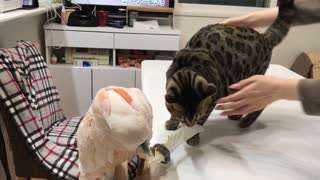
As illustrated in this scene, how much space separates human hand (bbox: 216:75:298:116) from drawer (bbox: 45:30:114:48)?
1604mm

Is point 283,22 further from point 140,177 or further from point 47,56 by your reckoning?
point 47,56

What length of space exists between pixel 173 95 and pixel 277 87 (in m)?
0.26

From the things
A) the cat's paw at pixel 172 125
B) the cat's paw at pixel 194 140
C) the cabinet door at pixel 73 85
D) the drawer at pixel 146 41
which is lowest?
the cabinet door at pixel 73 85

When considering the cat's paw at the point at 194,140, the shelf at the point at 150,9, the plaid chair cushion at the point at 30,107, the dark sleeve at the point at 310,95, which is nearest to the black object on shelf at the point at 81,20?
the shelf at the point at 150,9

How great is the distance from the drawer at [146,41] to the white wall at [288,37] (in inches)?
16.1

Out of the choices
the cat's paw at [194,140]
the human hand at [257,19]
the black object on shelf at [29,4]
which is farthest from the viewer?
the black object on shelf at [29,4]

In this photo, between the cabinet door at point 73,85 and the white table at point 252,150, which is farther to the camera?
the cabinet door at point 73,85

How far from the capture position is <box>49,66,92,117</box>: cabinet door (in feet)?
7.66

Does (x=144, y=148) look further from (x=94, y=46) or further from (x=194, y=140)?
(x=94, y=46)

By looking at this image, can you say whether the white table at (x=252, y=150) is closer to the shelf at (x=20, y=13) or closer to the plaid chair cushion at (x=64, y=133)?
the plaid chair cushion at (x=64, y=133)

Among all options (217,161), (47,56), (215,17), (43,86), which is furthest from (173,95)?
(215,17)

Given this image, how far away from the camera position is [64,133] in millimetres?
1521

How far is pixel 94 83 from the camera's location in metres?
2.35

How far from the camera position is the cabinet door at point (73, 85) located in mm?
2334
